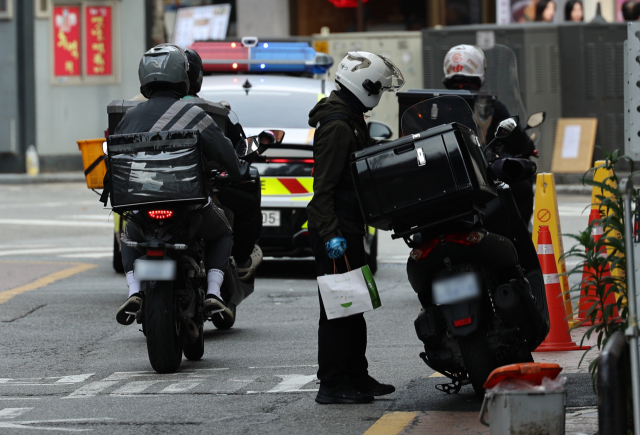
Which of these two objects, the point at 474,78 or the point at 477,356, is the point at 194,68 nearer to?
the point at 474,78

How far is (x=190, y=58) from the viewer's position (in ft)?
24.9

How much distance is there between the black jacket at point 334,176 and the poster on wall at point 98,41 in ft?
67.4

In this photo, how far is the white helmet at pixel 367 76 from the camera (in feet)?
19.1

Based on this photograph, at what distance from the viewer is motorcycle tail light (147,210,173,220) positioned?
6555mm

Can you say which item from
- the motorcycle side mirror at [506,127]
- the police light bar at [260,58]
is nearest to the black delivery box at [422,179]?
the motorcycle side mirror at [506,127]

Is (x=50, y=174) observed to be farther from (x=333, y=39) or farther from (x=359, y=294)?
(x=359, y=294)

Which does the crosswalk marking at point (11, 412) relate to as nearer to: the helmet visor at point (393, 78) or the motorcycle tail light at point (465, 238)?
the motorcycle tail light at point (465, 238)

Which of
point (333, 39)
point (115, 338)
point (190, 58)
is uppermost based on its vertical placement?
point (333, 39)

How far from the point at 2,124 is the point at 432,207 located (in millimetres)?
21261

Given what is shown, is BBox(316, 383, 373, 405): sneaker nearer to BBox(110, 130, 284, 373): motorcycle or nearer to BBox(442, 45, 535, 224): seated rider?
BBox(110, 130, 284, 373): motorcycle

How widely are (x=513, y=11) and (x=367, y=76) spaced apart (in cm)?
1893

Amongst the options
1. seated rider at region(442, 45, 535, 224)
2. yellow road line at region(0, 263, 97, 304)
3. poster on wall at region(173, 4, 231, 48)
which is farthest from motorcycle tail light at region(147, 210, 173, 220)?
poster on wall at region(173, 4, 231, 48)

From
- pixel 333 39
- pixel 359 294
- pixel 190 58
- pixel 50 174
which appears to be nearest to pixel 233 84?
pixel 190 58

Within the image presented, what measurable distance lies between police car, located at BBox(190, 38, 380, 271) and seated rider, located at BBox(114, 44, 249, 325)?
143 inches
